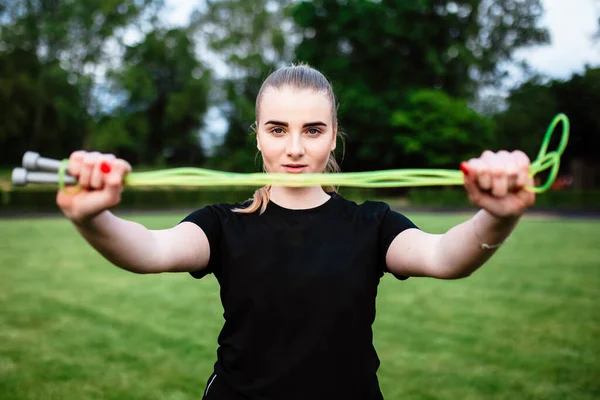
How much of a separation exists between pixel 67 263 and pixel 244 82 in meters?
38.0

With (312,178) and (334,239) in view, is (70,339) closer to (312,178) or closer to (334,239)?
(334,239)

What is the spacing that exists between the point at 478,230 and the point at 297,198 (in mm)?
731

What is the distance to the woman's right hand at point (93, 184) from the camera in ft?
4.87

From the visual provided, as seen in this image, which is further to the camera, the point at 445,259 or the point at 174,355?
the point at 174,355

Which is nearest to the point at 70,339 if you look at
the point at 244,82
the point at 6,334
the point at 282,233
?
the point at 6,334

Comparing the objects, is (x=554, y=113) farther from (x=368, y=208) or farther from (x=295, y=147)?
(x=295, y=147)

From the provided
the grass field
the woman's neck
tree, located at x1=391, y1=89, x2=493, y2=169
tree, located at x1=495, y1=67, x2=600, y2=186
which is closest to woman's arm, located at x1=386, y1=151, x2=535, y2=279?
the woman's neck

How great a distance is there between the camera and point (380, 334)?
6.19m

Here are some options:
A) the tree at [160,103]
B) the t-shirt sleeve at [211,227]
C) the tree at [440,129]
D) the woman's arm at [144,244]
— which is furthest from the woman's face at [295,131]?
the tree at [160,103]

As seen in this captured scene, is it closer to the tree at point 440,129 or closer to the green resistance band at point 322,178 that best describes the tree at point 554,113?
the tree at point 440,129

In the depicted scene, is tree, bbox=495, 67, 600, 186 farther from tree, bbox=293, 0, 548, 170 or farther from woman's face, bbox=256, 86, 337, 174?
woman's face, bbox=256, 86, 337, 174

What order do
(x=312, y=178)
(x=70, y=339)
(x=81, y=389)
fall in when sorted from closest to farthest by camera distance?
1. (x=312, y=178)
2. (x=81, y=389)
3. (x=70, y=339)

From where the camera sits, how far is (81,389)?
460cm

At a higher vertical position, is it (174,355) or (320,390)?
(320,390)
